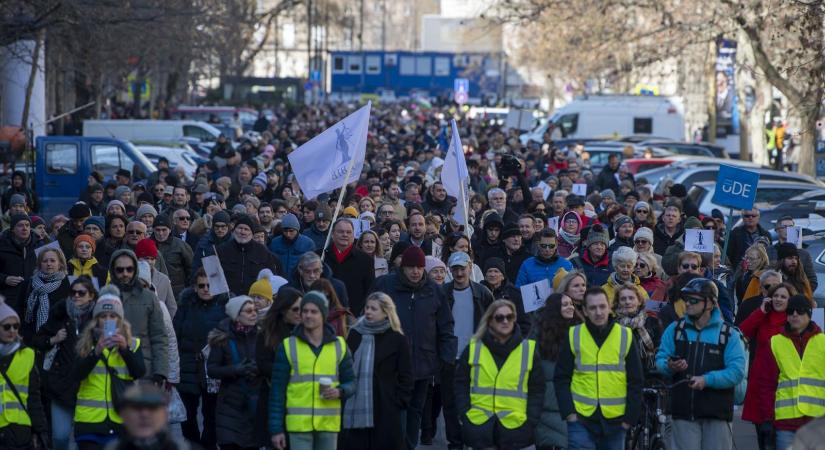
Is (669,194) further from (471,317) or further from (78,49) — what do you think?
(78,49)

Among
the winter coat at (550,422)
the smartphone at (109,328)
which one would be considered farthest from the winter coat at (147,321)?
the winter coat at (550,422)

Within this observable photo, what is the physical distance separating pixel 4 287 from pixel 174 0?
23.3 m

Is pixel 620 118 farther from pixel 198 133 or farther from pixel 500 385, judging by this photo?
pixel 500 385

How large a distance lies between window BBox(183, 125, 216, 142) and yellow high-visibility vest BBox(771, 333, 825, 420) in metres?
33.7

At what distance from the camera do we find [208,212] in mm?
16297

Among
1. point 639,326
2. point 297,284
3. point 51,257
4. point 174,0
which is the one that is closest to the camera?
point 639,326

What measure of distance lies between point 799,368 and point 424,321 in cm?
241

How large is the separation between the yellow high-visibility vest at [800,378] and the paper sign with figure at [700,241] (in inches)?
159

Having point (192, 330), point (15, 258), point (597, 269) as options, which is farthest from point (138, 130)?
point (192, 330)

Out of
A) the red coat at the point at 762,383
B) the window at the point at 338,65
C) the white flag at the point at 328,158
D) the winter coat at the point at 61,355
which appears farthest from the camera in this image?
the window at the point at 338,65

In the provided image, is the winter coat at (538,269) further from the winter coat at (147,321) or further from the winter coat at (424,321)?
the winter coat at (147,321)

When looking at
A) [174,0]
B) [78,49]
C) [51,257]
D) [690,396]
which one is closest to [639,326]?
[690,396]

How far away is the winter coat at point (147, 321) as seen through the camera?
941 cm

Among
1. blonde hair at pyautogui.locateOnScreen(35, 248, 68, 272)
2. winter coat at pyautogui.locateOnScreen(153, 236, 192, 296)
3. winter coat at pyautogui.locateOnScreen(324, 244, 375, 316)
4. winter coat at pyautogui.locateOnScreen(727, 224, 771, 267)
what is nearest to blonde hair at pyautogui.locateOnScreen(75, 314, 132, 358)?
blonde hair at pyautogui.locateOnScreen(35, 248, 68, 272)
